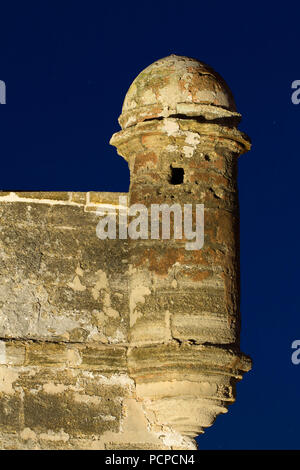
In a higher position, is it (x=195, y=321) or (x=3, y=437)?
(x=195, y=321)

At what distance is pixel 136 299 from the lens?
1153 cm

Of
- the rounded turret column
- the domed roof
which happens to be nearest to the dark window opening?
the rounded turret column

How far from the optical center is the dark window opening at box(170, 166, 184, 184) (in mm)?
11709

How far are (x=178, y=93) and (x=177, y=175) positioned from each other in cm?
66

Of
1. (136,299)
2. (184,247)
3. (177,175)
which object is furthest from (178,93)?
(136,299)

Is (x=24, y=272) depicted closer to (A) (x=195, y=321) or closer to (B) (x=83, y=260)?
(B) (x=83, y=260)

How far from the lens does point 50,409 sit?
37.3 feet

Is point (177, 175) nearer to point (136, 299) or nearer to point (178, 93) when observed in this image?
point (178, 93)

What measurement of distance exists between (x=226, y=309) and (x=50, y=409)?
1.59 m

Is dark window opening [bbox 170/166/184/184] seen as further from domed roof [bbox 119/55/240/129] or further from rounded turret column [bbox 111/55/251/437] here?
domed roof [bbox 119/55/240/129]

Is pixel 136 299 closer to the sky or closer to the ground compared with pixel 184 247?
closer to the ground

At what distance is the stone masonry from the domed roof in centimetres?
1

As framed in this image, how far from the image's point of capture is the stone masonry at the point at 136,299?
37.1 feet
